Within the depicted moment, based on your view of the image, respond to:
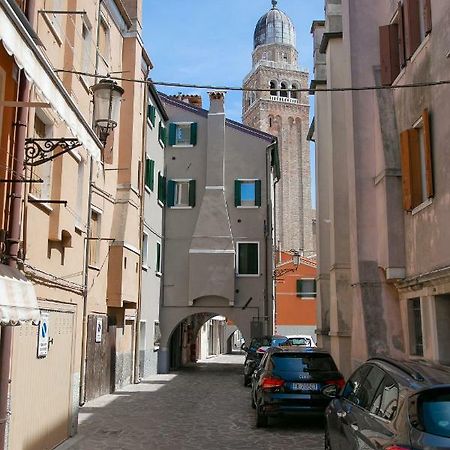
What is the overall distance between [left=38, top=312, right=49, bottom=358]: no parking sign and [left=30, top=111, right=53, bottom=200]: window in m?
1.99

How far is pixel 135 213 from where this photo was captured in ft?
64.3

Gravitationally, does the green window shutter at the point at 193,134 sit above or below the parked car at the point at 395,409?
above

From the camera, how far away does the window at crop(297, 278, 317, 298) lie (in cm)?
4491

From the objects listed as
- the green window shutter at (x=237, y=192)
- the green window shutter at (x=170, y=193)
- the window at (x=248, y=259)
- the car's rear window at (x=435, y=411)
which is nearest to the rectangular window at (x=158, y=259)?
the green window shutter at (x=170, y=193)

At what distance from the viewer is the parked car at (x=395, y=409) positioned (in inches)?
175

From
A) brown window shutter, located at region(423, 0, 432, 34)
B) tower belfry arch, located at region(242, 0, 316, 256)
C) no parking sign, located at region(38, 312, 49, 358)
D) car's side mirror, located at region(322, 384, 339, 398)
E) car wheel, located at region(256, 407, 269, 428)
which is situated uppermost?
tower belfry arch, located at region(242, 0, 316, 256)

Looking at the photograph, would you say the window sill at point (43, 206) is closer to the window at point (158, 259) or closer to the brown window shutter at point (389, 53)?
the brown window shutter at point (389, 53)

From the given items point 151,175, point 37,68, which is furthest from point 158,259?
point 37,68

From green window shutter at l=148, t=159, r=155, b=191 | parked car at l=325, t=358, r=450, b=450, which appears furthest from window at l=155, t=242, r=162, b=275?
parked car at l=325, t=358, r=450, b=450

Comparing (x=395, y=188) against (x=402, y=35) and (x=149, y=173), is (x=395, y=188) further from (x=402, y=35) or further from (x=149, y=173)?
(x=149, y=173)

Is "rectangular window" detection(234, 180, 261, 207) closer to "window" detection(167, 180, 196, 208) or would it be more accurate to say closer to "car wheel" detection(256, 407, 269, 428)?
"window" detection(167, 180, 196, 208)

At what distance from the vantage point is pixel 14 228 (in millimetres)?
7883

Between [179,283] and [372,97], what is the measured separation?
50.4ft

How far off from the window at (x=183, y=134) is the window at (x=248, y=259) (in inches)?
220
